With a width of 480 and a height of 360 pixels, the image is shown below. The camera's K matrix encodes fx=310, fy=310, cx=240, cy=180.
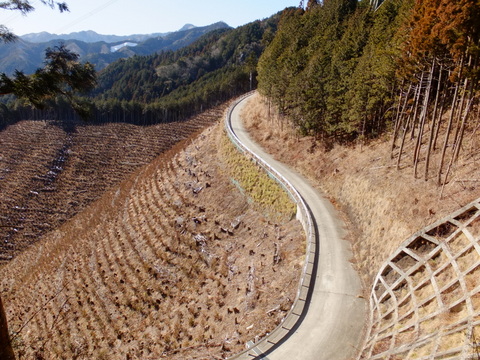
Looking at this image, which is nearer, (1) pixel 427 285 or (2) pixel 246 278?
(1) pixel 427 285

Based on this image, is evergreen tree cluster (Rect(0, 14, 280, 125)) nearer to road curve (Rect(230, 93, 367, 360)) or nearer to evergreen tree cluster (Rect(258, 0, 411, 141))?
evergreen tree cluster (Rect(258, 0, 411, 141))

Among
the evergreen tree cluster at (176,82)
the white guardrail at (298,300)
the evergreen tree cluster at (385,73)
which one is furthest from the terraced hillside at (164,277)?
the evergreen tree cluster at (176,82)

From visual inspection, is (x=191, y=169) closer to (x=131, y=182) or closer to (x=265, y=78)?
(x=131, y=182)

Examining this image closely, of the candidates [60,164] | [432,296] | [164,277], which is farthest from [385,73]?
[60,164]

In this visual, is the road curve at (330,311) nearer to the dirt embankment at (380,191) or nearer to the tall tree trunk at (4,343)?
the dirt embankment at (380,191)

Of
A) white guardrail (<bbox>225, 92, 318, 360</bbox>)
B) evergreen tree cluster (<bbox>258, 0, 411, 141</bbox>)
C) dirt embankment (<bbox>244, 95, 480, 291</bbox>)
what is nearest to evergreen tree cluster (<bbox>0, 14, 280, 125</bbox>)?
evergreen tree cluster (<bbox>258, 0, 411, 141</bbox>)

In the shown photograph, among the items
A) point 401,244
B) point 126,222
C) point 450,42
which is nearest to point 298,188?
point 401,244
